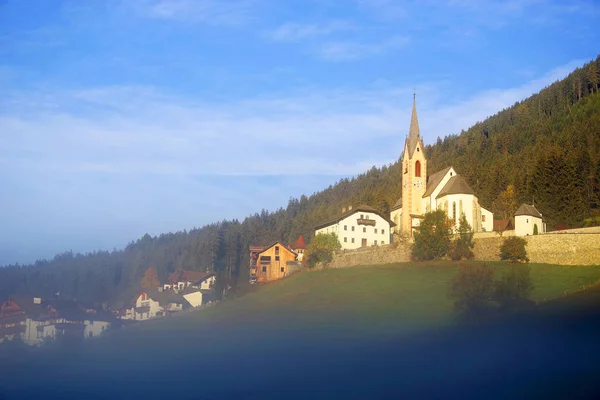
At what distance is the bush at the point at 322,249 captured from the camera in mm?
81062

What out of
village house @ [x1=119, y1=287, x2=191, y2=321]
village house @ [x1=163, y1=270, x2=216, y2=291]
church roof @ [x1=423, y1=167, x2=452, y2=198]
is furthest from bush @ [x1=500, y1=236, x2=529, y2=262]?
village house @ [x1=163, y1=270, x2=216, y2=291]

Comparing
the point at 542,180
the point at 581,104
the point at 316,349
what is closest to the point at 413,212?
the point at 542,180

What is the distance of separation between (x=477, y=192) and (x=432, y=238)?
86.2 ft

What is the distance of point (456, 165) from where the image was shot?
421ft

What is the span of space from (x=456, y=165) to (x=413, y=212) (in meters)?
47.6

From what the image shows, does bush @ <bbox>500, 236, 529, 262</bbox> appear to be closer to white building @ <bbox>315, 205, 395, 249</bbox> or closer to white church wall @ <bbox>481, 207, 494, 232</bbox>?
white church wall @ <bbox>481, 207, 494, 232</bbox>

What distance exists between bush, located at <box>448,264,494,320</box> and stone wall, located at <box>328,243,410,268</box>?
19.3m

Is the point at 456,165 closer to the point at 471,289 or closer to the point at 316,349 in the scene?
the point at 471,289

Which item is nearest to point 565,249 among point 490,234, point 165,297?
point 490,234

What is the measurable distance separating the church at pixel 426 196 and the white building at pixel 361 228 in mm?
2492

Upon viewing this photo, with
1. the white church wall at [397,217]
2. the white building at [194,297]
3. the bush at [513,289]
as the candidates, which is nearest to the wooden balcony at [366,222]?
the white church wall at [397,217]

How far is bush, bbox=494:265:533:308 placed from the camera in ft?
174

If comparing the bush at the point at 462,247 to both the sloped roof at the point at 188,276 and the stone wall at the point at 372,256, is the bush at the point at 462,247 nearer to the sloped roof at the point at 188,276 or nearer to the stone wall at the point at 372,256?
the stone wall at the point at 372,256

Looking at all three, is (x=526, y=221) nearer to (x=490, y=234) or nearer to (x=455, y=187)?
(x=490, y=234)
